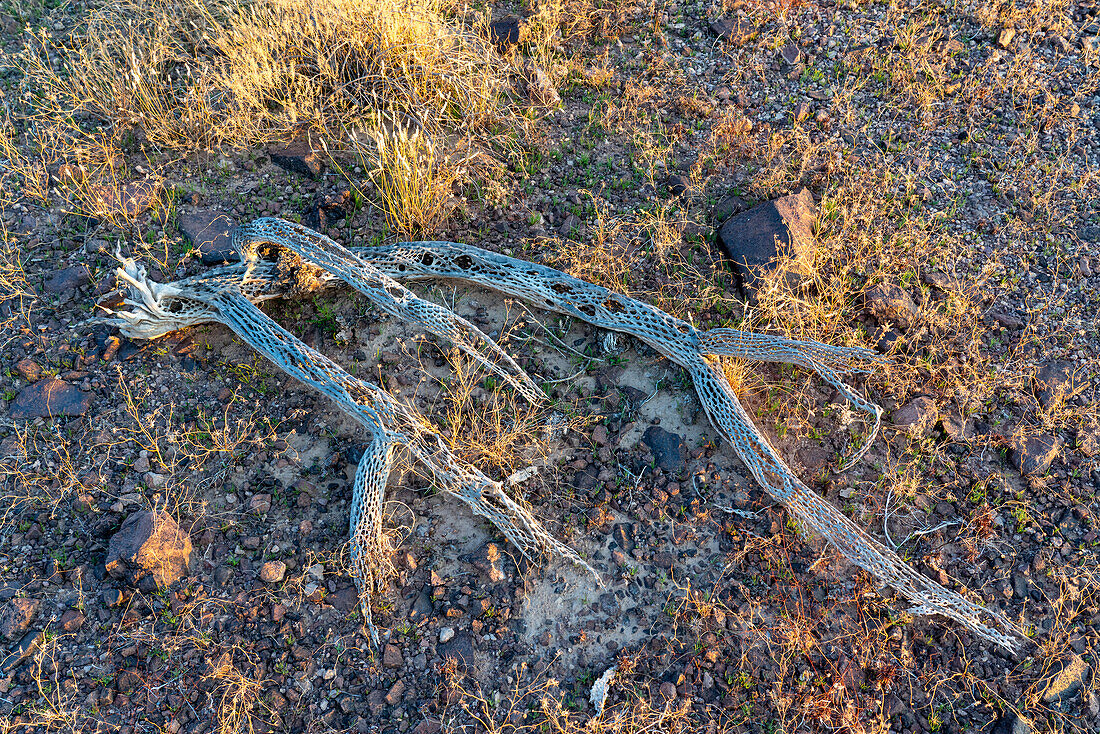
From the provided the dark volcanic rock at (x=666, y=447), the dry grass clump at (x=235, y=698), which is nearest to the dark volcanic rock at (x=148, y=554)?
the dry grass clump at (x=235, y=698)

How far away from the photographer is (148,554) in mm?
2781

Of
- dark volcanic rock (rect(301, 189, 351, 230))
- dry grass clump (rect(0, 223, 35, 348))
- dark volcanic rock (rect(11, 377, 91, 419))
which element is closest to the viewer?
dark volcanic rock (rect(11, 377, 91, 419))

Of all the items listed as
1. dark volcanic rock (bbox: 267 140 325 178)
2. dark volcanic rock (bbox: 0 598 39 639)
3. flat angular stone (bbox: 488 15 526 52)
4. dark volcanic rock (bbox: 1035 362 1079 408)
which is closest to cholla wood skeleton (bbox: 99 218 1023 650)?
dark volcanic rock (bbox: 267 140 325 178)

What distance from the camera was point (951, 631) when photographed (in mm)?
2773

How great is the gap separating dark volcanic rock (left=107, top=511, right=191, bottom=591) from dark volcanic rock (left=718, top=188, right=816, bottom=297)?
2.83 m

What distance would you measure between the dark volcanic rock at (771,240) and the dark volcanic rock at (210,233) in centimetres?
258

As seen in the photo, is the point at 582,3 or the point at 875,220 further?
the point at 582,3

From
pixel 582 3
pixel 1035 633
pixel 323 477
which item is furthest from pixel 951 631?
pixel 582 3

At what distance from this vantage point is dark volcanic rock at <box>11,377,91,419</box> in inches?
A: 129

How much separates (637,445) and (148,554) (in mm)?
2036

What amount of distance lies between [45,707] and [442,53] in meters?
3.73

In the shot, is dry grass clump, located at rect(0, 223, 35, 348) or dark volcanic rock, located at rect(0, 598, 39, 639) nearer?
dark volcanic rock, located at rect(0, 598, 39, 639)

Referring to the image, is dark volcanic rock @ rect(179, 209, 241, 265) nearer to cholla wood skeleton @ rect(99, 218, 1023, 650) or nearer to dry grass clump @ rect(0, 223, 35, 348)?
cholla wood skeleton @ rect(99, 218, 1023, 650)

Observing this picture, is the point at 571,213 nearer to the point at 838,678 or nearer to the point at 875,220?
the point at 875,220
